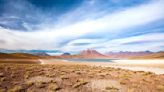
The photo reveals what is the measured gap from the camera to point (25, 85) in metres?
10.9

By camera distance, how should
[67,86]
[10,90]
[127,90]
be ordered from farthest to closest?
1. [67,86]
2. [127,90]
3. [10,90]

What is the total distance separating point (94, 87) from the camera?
35.8ft

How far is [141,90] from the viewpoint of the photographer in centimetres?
1038

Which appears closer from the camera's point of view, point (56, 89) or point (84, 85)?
point (56, 89)

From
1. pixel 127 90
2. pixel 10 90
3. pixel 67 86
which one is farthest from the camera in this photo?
pixel 67 86

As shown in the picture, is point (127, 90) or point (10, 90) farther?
point (127, 90)

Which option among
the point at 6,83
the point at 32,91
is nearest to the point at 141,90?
the point at 32,91

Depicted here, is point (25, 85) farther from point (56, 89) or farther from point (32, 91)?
point (56, 89)

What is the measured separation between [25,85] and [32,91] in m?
1.46

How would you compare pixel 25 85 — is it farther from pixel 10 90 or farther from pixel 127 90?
pixel 127 90

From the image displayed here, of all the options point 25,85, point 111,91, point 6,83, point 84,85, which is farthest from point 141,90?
point 6,83

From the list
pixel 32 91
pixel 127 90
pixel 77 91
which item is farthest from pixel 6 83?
pixel 127 90

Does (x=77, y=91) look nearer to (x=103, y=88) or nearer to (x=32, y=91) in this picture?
(x=103, y=88)

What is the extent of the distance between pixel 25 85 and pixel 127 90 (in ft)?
24.0
